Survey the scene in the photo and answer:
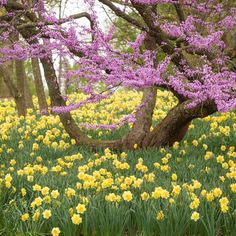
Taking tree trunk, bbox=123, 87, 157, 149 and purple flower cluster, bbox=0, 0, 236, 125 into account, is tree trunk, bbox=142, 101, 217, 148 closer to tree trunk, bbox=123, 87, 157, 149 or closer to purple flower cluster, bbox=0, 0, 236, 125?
tree trunk, bbox=123, 87, 157, 149

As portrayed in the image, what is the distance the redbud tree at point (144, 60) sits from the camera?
201 inches

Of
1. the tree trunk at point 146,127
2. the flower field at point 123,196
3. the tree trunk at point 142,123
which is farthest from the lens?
the tree trunk at point 142,123

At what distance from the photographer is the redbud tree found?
5113 mm

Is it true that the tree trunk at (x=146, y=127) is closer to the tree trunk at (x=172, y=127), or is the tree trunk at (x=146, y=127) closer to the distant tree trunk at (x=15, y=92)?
the tree trunk at (x=172, y=127)

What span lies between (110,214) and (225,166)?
2182 mm

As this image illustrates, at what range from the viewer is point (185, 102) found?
708 cm

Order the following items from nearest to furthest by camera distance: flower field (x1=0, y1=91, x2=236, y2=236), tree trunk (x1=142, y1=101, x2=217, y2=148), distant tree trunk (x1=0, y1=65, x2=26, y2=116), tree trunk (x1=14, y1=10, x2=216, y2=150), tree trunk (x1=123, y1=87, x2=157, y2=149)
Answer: flower field (x1=0, y1=91, x2=236, y2=236), tree trunk (x1=142, y1=101, x2=217, y2=148), tree trunk (x1=14, y1=10, x2=216, y2=150), tree trunk (x1=123, y1=87, x2=157, y2=149), distant tree trunk (x1=0, y1=65, x2=26, y2=116)

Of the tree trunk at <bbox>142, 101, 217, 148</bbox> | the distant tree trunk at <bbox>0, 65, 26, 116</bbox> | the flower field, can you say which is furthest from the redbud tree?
the distant tree trunk at <bbox>0, 65, 26, 116</bbox>

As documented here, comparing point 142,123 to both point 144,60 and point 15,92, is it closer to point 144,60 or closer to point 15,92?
point 144,60

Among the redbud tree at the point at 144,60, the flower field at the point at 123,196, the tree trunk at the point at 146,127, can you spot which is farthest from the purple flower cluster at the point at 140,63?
the tree trunk at the point at 146,127

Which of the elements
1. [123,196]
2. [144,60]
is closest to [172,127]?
[144,60]

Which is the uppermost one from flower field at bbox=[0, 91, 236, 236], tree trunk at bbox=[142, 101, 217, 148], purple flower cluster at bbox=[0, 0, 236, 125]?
purple flower cluster at bbox=[0, 0, 236, 125]

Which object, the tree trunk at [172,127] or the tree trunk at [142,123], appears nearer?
the tree trunk at [172,127]

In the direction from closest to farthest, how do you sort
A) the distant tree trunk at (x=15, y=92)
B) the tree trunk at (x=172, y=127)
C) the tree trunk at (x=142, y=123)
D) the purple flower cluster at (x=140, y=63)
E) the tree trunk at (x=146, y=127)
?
the purple flower cluster at (x=140, y=63), the tree trunk at (x=172, y=127), the tree trunk at (x=146, y=127), the tree trunk at (x=142, y=123), the distant tree trunk at (x=15, y=92)
